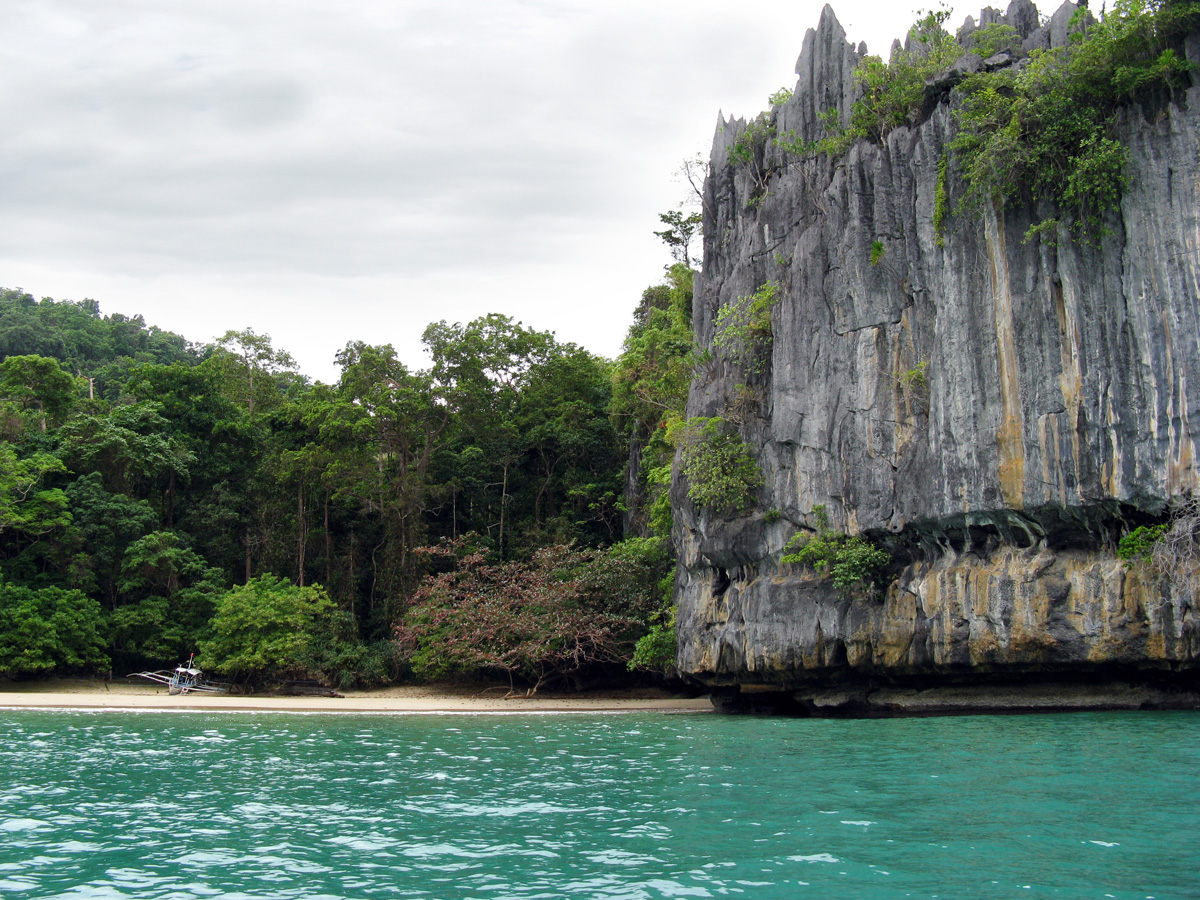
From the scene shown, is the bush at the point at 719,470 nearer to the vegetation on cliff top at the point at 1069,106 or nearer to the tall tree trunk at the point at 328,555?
the vegetation on cliff top at the point at 1069,106

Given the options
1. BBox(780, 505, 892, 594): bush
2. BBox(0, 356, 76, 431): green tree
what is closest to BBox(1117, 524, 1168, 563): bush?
BBox(780, 505, 892, 594): bush

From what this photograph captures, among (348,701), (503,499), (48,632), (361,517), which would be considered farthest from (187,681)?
(503,499)

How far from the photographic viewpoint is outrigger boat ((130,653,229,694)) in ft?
86.0

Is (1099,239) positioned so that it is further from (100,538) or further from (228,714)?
(100,538)

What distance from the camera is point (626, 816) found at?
8.59 m

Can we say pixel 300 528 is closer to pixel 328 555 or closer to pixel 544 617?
pixel 328 555

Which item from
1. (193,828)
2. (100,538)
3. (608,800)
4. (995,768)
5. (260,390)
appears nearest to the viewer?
(193,828)

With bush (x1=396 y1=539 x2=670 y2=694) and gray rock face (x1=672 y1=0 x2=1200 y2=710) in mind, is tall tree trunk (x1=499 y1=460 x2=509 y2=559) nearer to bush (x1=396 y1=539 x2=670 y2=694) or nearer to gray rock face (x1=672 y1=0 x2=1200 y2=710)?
bush (x1=396 y1=539 x2=670 y2=694)

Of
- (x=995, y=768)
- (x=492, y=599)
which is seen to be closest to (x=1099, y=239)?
(x=995, y=768)

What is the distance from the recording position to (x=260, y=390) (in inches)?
1694

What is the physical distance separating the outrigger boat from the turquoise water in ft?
38.2

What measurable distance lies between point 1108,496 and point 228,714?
64.0 feet

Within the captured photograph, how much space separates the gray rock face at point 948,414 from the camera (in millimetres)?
15219

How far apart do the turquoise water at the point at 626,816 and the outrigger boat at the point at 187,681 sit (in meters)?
11.6
